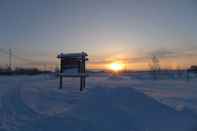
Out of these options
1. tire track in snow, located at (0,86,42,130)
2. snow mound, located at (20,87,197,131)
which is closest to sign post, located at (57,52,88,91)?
tire track in snow, located at (0,86,42,130)

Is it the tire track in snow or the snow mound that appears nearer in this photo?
the snow mound

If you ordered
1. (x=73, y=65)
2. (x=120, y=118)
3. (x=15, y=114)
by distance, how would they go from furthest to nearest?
(x=73, y=65) → (x=15, y=114) → (x=120, y=118)

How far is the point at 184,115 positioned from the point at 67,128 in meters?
3.33

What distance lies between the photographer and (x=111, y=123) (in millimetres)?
7461

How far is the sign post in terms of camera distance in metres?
19.0

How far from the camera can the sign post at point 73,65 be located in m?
19.0

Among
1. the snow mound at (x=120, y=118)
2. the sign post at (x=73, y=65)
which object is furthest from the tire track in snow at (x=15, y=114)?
the sign post at (x=73, y=65)

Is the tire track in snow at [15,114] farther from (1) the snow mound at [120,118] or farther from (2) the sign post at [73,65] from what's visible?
(2) the sign post at [73,65]

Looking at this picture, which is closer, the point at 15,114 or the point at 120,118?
the point at 120,118

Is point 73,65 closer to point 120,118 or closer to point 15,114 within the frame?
point 15,114

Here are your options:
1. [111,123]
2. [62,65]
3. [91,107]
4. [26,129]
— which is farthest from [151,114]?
[62,65]

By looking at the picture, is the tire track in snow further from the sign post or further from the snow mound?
the sign post

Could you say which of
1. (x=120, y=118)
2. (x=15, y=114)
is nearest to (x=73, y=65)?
(x=15, y=114)

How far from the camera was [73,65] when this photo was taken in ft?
63.0
